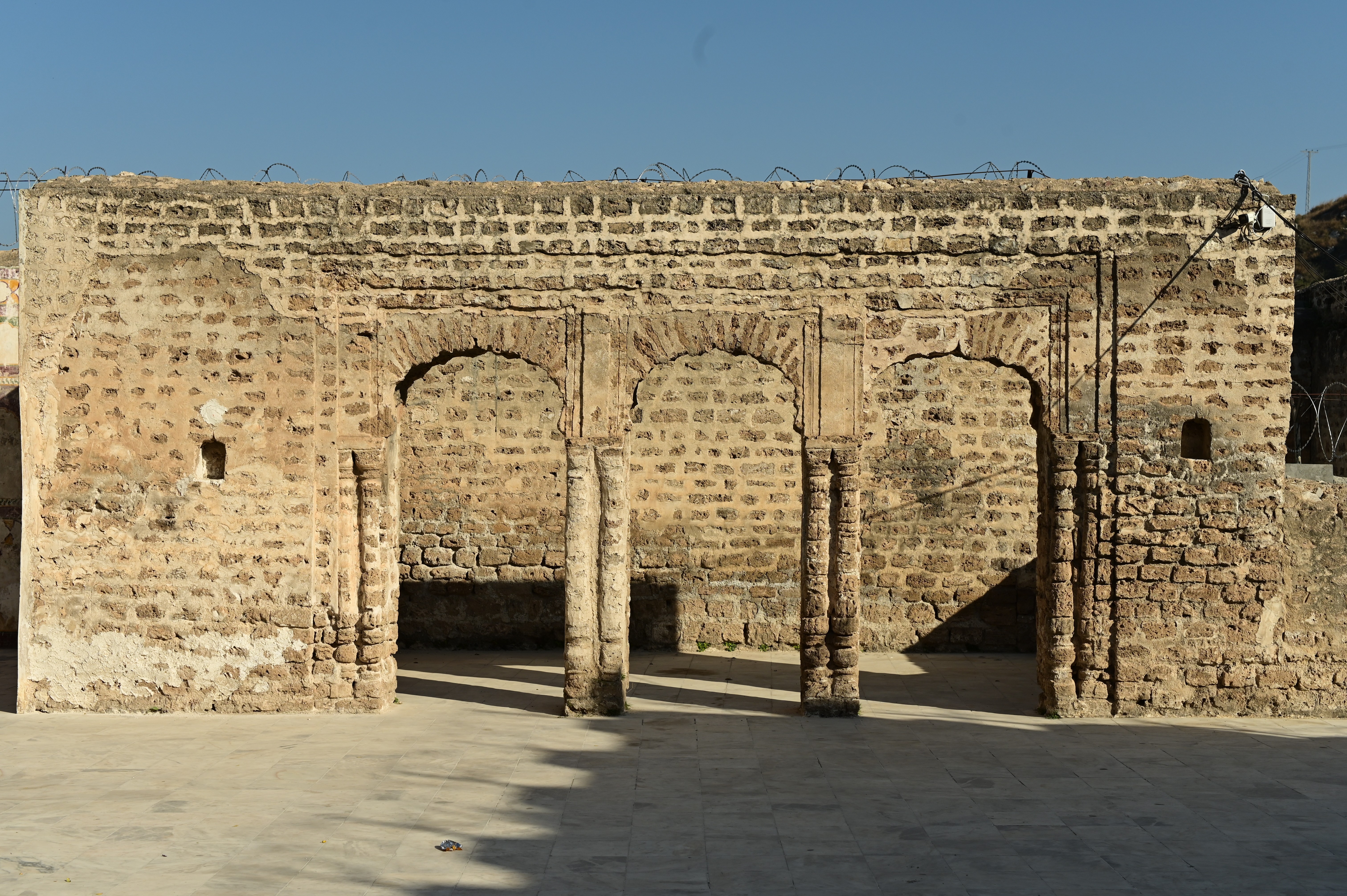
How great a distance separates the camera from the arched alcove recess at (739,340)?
9.67 meters

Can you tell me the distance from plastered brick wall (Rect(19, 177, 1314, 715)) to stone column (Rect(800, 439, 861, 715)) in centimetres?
3

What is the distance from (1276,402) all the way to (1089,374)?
1405mm

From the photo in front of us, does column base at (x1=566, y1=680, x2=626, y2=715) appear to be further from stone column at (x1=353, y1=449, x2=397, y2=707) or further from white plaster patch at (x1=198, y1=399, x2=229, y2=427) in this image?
white plaster patch at (x1=198, y1=399, x2=229, y2=427)

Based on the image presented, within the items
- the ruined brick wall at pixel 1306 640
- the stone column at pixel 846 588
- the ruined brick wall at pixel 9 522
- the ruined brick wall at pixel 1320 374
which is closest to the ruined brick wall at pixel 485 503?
the ruined brick wall at pixel 9 522

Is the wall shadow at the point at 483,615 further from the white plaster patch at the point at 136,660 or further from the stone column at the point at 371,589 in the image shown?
the white plaster patch at the point at 136,660

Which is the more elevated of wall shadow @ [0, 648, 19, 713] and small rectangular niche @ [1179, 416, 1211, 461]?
small rectangular niche @ [1179, 416, 1211, 461]

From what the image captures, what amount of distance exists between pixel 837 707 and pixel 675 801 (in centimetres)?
263

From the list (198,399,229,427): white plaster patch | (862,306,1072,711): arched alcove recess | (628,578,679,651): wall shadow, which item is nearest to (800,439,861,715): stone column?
(862,306,1072,711): arched alcove recess

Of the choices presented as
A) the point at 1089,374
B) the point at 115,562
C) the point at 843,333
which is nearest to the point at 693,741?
the point at 843,333

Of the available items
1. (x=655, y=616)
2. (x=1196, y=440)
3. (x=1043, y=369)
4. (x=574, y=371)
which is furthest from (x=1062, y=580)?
(x=655, y=616)

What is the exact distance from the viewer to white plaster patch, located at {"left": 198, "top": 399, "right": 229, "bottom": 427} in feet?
32.1

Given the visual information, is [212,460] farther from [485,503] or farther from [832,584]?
[832,584]

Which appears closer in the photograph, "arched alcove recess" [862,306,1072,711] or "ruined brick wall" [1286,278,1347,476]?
"arched alcove recess" [862,306,1072,711]

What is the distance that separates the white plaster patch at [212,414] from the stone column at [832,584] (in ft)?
15.1
